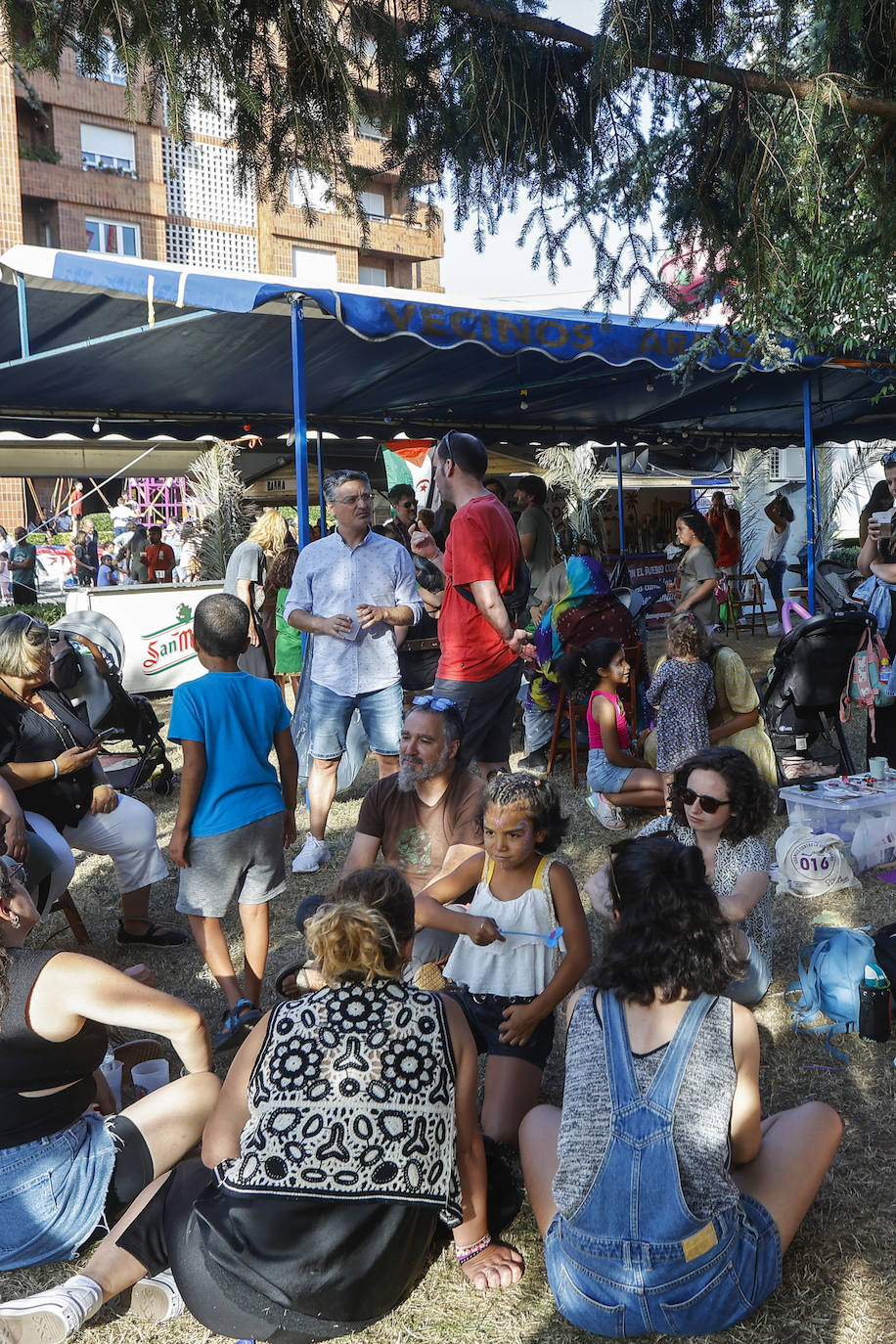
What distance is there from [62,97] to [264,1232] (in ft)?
111

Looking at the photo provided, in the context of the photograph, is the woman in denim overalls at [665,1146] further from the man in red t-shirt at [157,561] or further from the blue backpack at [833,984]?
the man in red t-shirt at [157,561]

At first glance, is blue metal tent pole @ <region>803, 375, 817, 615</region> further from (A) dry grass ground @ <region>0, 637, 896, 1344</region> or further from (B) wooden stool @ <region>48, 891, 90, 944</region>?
(B) wooden stool @ <region>48, 891, 90, 944</region>

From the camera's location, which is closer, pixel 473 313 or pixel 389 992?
pixel 389 992

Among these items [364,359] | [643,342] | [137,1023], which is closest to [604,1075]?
[137,1023]

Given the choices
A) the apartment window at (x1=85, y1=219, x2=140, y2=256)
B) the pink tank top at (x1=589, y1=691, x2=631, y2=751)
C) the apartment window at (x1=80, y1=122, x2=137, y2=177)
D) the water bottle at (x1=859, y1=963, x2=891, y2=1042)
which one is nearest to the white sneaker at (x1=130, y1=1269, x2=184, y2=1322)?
the water bottle at (x1=859, y1=963, x2=891, y2=1042)

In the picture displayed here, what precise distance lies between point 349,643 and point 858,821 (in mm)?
2542

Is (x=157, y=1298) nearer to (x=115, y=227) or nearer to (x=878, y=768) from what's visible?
(x=878, y=768)

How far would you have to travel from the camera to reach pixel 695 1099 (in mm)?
2117

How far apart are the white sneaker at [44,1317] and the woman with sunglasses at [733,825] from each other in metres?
2.08

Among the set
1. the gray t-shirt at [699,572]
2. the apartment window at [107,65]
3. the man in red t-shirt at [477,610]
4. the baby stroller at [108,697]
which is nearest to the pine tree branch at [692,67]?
the apartment window at [107,65]

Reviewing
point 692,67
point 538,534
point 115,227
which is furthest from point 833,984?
point 115,227

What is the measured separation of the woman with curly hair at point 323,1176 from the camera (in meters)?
2.06

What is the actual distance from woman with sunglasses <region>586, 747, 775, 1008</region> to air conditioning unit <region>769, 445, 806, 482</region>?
1883 cm

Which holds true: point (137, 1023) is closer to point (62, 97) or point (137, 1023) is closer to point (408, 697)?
point (408, 697)
